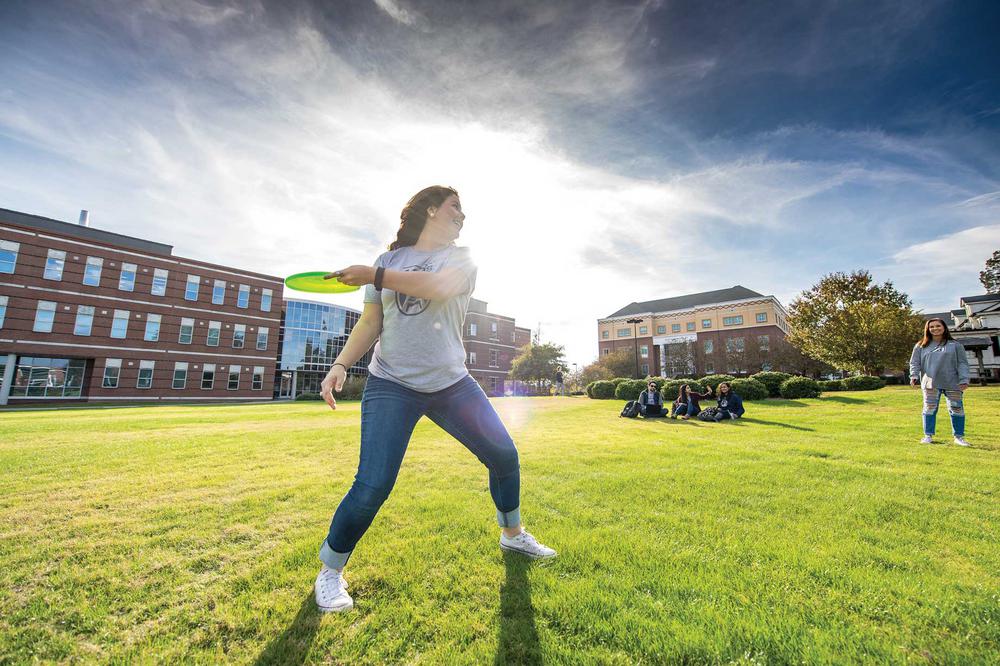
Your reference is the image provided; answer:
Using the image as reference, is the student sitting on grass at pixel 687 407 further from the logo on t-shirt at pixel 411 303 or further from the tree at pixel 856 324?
the tree at pixel 856 324

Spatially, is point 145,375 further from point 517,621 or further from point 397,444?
point 517,621

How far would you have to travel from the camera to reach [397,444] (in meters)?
2.60

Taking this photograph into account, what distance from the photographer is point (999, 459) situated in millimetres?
6203

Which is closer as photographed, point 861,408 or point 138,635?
point 138,635

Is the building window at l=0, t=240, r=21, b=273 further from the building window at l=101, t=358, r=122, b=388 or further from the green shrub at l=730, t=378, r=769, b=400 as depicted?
the green shrub at l=730, t=378, r=769, b=400

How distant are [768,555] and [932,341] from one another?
9198mm

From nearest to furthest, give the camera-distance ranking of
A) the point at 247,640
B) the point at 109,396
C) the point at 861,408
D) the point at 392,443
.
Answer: the point at 247,640
the point at 392,443
the point at 861,408
the point at 109,396

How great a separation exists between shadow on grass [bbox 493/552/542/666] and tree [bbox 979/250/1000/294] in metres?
69.0

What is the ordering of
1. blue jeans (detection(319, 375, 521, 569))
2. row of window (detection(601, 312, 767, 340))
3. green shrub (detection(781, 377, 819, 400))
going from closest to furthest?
blue jeans (detection(319, 375, 521, 569)) → green shrub (detection(781, 377, 819, 400)) → row of window (detection(601, 312, 767, 340))

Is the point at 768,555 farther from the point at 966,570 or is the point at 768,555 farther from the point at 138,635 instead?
the point at 138,635

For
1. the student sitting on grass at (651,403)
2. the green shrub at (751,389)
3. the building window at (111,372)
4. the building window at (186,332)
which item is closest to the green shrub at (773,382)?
the green shrub at (751,389)

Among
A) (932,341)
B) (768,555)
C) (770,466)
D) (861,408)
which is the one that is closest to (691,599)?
(768,555)

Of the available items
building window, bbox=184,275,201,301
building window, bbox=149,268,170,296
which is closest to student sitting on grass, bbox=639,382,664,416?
building window, bbox=184,275,201,301

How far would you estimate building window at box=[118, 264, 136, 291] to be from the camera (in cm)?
3578
